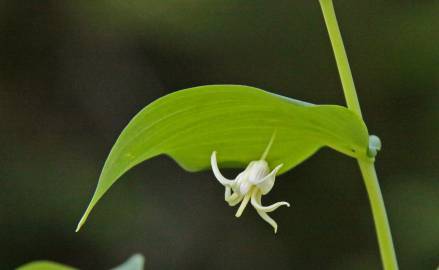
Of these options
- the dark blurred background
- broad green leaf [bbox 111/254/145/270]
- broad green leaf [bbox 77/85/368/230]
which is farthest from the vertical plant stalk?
the dark blurred background

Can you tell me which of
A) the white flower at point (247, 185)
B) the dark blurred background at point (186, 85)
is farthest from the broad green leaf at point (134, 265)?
the dark blurred background at point (186, 85)

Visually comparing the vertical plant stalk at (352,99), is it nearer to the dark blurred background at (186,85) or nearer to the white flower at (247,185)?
the white flower at (247,185)

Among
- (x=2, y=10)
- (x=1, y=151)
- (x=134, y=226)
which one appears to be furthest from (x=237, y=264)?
(x=2, y=10)

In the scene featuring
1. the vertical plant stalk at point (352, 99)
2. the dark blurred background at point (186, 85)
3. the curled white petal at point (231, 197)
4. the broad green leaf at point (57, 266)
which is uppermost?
the dark blurred background at point (186, 85)

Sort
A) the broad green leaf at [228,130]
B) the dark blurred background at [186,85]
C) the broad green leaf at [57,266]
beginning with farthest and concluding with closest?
the dark blurred background at [186,85], the broad green leaf at [228,130], the broad green leaf at [57,266]

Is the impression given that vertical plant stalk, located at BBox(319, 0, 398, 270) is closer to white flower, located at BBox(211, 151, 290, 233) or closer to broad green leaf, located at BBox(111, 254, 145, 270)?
white flower, located at BBox(211, 151, 290, 233)

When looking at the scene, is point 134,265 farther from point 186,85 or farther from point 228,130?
point 186,85
